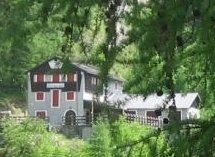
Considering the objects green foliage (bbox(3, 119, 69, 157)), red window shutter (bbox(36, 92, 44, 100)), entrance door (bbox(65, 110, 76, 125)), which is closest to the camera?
green foliage (bbox(3, 119, 69, 157))

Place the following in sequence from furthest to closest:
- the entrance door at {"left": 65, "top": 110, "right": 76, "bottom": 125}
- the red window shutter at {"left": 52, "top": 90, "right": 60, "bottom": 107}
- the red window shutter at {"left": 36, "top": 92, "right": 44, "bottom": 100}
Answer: the red window shutter at {"left": 36, "top": 92, "right": 44, "bottom": 100} < the red window shutter at {"left": 52, "top": 90, "right": 60, "bottom": 107} < the entrance door at {"left": 65, "top": 110, "right": 76, "bottom": 125}

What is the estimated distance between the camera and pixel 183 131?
2.78 m

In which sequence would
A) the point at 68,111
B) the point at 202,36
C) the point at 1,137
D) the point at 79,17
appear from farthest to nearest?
the point at 68,111 → the point at 1,137 → the point at 79,17 → the point at 202,36

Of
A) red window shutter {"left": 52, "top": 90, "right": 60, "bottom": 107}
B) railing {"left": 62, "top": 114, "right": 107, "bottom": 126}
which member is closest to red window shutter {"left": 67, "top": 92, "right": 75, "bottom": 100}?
red window shutter {"left": 52, "top": 90, "right": 60, "bottom": 107}

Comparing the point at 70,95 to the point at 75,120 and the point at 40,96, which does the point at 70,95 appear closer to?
the point at 40,96

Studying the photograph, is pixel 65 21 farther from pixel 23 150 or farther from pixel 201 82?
pixel 23 150

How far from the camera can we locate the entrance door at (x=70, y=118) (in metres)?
34.1

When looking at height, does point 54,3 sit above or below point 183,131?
above

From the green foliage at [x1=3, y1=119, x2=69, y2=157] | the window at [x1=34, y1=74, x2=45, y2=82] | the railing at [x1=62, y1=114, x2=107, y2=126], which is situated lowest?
the green foliage at [x1=3, y1=119, x2=69, y2=157]

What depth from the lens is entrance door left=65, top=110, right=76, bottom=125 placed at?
112ft

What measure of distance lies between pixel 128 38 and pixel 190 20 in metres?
0.26

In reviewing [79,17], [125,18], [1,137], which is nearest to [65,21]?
[79,17]

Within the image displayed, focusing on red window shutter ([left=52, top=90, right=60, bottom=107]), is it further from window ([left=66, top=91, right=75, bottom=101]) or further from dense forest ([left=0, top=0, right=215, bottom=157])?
dense forest ([left=0, top=0, right=215, bottom=157])

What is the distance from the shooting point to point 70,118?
3494 cm
